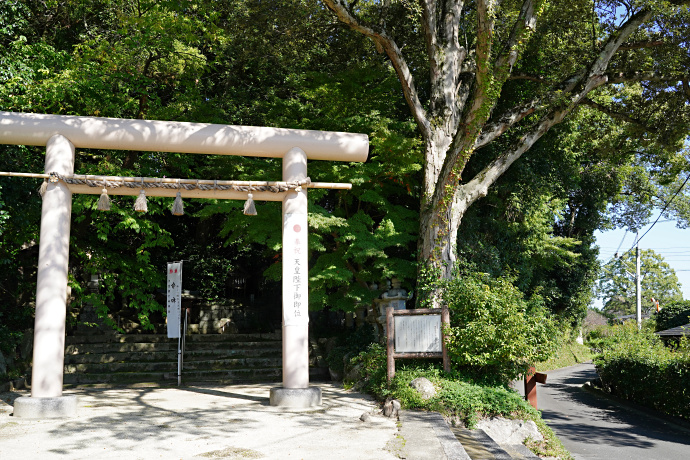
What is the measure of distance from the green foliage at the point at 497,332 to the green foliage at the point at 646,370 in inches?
232

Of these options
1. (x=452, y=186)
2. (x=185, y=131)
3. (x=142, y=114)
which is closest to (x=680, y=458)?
(x=452, y=186)

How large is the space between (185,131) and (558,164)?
1176 cm

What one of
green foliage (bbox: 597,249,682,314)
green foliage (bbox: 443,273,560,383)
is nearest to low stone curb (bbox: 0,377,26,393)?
green foliage (bbox: 443,273,560,383)

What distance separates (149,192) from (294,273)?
2.66 metres

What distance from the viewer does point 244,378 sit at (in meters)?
13.6

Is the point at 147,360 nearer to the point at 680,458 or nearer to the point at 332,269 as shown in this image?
the point at 332,269

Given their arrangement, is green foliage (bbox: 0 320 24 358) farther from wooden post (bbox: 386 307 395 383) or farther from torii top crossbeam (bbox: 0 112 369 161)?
wooden post (bbox: 386 307 395 383)

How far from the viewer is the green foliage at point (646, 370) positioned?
12633 mm

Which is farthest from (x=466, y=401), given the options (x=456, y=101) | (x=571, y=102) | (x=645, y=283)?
(x=645, y=283)

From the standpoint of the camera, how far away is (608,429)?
11.8 m

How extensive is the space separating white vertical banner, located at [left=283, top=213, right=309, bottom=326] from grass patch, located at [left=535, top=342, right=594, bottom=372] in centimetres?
2035

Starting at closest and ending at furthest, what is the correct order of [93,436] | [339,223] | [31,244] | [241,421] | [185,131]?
[93,436] < [241,421] < [185,131] < [339,223] < [31,244]

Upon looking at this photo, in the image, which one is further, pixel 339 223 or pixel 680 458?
pixel 339 223

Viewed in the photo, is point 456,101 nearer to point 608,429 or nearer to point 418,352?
point 418,352
